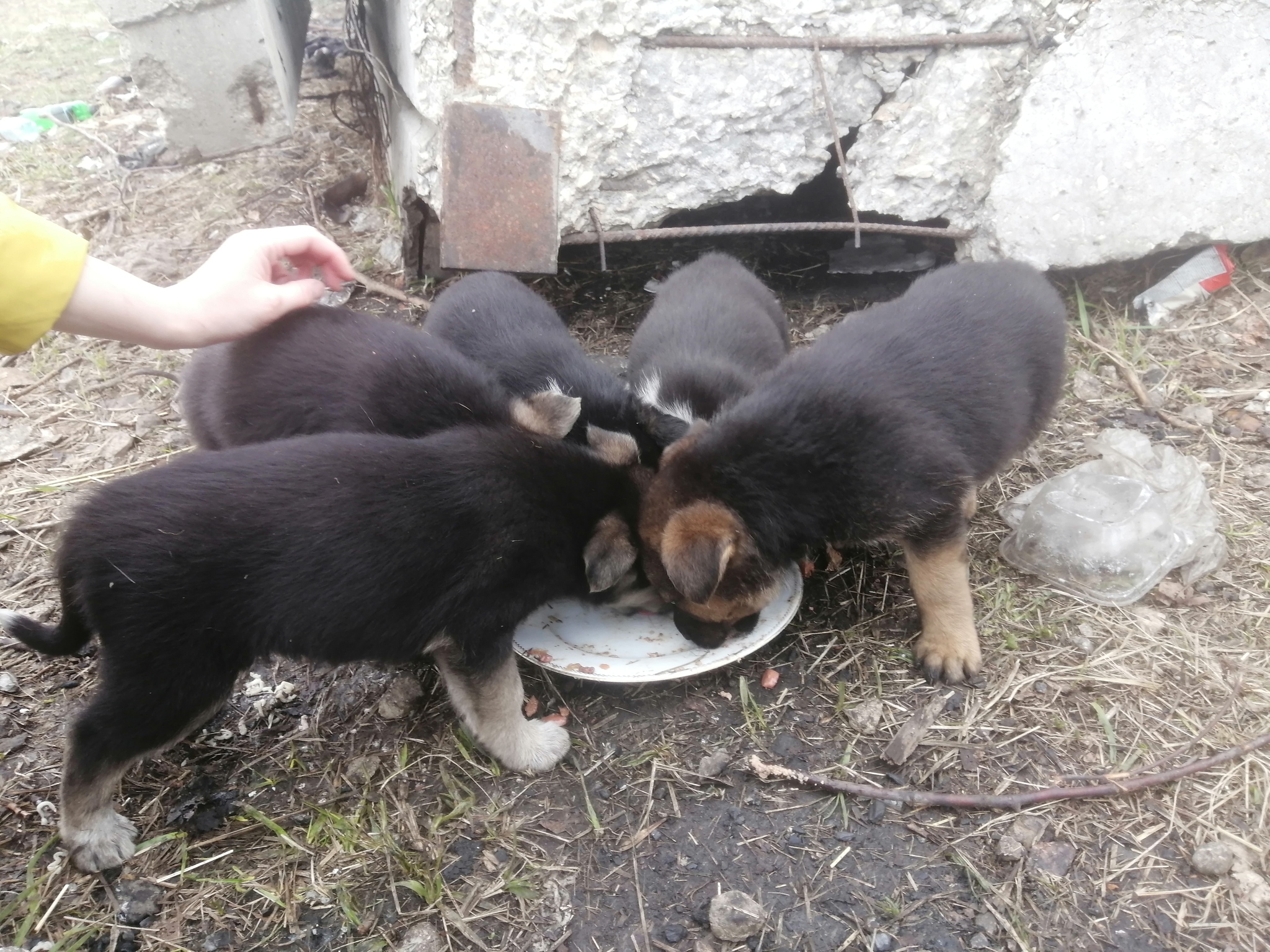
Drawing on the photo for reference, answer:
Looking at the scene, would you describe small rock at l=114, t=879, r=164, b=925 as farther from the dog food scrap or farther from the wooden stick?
the wooden stick

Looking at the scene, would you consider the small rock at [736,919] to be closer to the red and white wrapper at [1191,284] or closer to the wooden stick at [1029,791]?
the wooden stick at [1029,791]

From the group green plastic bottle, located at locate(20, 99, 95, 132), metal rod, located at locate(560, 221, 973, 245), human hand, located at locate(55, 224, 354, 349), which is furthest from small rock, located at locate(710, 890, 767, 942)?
green plastic bottle, located at locate(20, 99, 95, 132)

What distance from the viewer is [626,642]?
3.50 meters

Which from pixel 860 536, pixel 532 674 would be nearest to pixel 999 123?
pixel 860 536

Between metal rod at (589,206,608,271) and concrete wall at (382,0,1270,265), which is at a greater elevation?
concrete wall at (382,0,1270,265)

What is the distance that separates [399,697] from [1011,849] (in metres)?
2.07

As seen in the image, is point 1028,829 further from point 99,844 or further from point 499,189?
point 499,189

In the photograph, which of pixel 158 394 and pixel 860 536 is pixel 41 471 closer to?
pixel 158 394

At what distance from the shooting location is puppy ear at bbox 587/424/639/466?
3.41 m

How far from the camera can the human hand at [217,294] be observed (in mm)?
2791

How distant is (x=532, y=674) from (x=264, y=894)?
116 centimetres

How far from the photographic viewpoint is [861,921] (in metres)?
2.64

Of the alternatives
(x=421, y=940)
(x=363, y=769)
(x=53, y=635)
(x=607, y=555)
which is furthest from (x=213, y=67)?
(x=421, y=940)

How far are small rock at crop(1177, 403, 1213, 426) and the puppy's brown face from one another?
2.35 metres
